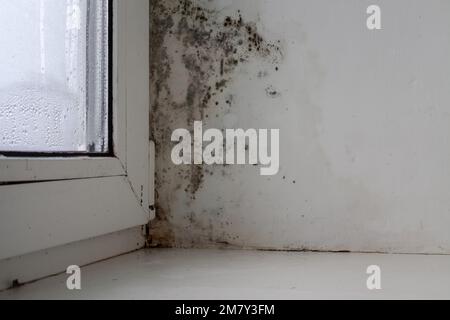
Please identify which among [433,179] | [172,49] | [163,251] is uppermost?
[172,49]

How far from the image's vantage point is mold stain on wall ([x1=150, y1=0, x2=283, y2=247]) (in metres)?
1.02

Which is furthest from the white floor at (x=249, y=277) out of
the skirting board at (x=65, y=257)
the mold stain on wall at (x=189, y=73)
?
the mold stain on wall at (x=189, y=73)

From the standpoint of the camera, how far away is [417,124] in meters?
0.95

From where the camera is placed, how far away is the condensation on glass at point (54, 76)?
721mm

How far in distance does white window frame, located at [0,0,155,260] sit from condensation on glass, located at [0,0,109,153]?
0.10 feet

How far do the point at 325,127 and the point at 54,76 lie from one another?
1.58 ft

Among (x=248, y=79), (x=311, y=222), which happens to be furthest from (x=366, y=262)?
(x=248, y=79)

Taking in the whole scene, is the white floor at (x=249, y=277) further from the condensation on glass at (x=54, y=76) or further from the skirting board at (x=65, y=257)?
the condensation on glass at (x=54, y=76)

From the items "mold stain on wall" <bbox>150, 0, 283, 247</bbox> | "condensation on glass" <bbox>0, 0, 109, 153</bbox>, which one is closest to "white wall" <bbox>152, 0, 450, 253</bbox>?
"mold stain on wall" <bbox>150, 0, 283, 247</bbox>

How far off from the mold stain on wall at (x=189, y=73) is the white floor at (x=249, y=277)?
0.13 metres

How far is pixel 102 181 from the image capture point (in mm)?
856

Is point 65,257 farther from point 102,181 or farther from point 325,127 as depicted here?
point 325,127

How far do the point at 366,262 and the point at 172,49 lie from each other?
54 centimetres
